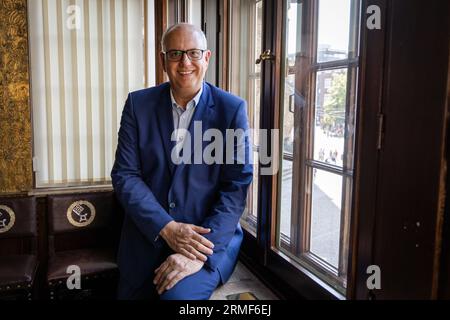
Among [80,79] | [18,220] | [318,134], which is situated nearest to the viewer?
[318,134]

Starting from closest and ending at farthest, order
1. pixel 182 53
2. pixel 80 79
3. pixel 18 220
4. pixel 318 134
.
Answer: pixel 318 134 → pixel 182 53 → pixel 18 220 → pixel 80 79

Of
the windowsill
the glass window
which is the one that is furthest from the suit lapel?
the windowsill

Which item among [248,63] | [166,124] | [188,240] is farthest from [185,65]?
[188,240]

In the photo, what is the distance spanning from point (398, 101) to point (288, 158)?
2.22ft

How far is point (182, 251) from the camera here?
1374 millimetres

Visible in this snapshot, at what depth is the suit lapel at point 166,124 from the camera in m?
1.48

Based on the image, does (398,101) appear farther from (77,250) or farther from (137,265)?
(77,250)

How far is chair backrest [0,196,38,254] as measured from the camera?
2357 mm

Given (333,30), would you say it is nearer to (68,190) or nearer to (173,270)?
(173,270)

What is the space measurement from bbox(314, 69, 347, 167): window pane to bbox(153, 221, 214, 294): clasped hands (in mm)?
490

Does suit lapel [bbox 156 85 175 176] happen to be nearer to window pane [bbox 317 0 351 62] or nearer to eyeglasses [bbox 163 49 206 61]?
eyeglasses [bbox 163 49 206 61]

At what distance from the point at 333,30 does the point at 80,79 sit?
6.26 ft

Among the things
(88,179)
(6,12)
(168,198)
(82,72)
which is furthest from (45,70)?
(168,198)

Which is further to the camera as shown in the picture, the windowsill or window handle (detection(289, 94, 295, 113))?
the windowsill
